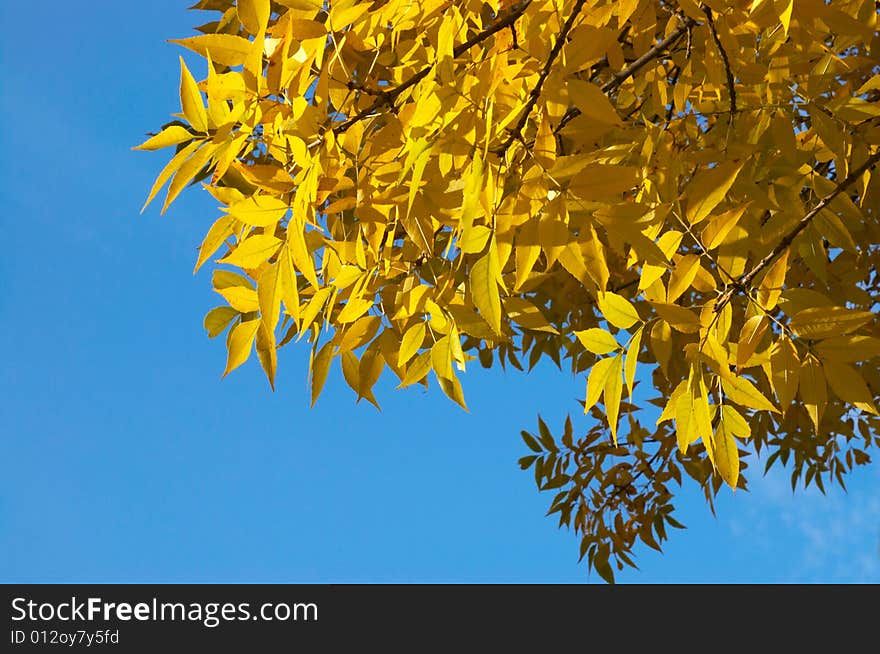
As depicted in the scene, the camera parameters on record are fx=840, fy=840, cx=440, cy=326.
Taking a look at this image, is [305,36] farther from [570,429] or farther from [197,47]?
[570,429]

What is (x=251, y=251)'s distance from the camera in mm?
1119

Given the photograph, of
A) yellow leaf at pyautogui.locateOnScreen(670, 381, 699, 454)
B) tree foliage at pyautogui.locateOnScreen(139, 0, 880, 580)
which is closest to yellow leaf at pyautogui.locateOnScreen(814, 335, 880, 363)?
tree foliage at pyautogui.locateOnScreen(139, 0, 880, 580)

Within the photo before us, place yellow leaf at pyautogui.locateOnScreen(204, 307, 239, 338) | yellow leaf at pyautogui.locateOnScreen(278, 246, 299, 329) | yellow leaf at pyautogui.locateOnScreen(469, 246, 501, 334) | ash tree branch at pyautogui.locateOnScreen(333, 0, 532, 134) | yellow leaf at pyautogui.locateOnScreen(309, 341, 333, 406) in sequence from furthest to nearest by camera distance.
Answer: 1. yellow leaf at pyautogui.locateOnScreen(204, 307, 239, 338)
2. yellow leaf at pyautogui.locateOnScreen(309, 341, 333, 406)
3. ash tree branch at pyautogui.locateOnScreen(333, 0, 532, 134)
4. yellow leaf at pyautogui.locateOnScreen(278, 246, 299, 329)
5. yellow leaf at pyautogui.locateOnScreen(469, 246, 501, 334)

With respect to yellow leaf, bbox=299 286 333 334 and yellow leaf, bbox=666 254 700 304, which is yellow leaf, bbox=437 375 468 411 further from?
yellow leaf, bbox=666 254 700 304

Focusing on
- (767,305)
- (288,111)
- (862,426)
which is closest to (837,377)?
(767,305)

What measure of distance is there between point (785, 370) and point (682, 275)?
195 millimetres

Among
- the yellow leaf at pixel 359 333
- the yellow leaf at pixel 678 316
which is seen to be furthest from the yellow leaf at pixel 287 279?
the yellow leaf at pixel 678 316

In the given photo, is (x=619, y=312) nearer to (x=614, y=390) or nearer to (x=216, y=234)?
(x=614, y=390)

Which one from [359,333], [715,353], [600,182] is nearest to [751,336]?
[715,353]

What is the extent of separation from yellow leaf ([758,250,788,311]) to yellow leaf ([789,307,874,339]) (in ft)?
0.12

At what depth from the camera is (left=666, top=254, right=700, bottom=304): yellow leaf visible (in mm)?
1124

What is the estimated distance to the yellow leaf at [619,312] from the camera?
3.91 ft

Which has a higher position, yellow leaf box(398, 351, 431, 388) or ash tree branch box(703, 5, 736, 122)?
ash tree branch box(703, 5, 736, 122)

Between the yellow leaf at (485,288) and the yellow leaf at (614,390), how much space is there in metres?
0.29
